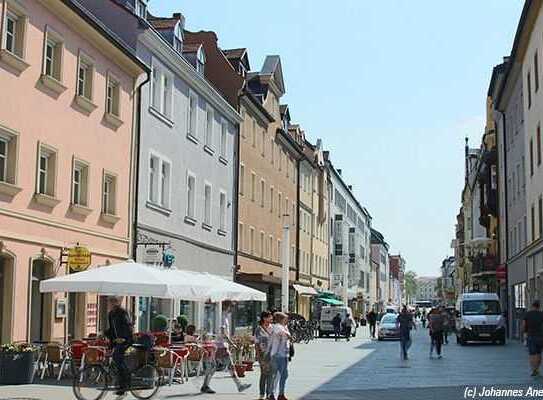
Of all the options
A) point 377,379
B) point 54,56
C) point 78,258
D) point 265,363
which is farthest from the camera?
point 54,56

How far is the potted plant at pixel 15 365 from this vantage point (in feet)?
58.5

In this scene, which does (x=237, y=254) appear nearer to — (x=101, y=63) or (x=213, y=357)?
(x=101, y=63)

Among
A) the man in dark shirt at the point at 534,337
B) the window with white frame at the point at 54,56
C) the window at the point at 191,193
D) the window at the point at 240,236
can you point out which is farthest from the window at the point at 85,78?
the window at the point at 240,236

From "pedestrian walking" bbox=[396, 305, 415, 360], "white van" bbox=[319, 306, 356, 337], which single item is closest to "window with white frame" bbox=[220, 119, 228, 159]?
"pedestrian walking" bbox=[396, 305, 415, 360]

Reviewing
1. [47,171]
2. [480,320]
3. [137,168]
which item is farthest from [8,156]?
[480,320]

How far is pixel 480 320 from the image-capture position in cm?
4053

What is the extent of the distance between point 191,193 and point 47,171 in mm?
12769

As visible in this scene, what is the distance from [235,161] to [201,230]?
7.05 m

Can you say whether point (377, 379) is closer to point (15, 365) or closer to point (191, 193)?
point (15, 365)

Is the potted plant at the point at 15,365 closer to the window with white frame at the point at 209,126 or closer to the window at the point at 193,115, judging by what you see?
the window at the point at 193,115

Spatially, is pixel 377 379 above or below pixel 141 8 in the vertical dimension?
below

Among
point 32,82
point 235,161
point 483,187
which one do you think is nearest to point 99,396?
point 32,82

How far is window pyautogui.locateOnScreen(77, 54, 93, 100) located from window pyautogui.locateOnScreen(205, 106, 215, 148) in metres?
12.6

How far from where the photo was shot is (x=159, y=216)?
99.2 ft
